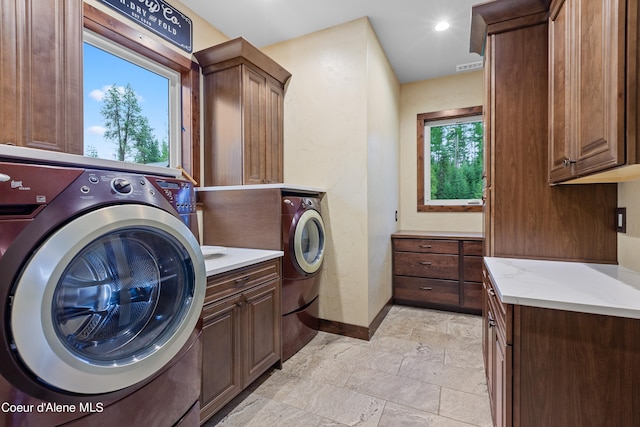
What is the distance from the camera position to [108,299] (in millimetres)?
945

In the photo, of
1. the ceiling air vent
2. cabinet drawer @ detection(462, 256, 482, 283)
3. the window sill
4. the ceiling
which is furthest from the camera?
the window sill

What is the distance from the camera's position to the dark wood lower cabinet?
95cm

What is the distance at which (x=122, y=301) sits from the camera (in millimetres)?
980

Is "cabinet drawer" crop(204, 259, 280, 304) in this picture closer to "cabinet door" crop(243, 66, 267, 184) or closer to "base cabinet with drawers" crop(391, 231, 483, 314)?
"cabinet door" crop(243, 66, 267, 184)

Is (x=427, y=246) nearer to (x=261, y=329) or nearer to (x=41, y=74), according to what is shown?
(x=261, y=329)

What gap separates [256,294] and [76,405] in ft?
3.30

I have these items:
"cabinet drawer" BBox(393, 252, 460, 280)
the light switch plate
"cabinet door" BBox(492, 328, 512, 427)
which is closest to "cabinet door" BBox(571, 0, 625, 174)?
the light switch plate

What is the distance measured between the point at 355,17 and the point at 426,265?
2.53m

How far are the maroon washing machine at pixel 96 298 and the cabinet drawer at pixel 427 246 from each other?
257 centimetres

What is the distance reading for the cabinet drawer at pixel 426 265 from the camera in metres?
3.12

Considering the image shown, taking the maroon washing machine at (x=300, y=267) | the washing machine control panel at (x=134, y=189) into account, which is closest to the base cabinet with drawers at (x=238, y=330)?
the maroon washing machine at (x=300, y=267)

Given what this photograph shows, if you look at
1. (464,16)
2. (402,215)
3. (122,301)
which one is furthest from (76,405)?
(402,215)

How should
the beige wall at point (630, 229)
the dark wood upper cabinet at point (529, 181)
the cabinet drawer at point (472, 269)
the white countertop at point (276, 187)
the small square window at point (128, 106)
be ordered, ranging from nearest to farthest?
the beige wall at point (630, 229) → the dark wood upper cabinet at point (529, 181) → the small square window at point (128, 106) → the white countertop at point (276, 187) → the cabinet drawer at point (472, 269)

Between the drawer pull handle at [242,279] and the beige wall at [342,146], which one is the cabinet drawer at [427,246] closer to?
the beige wall at [342,146]
